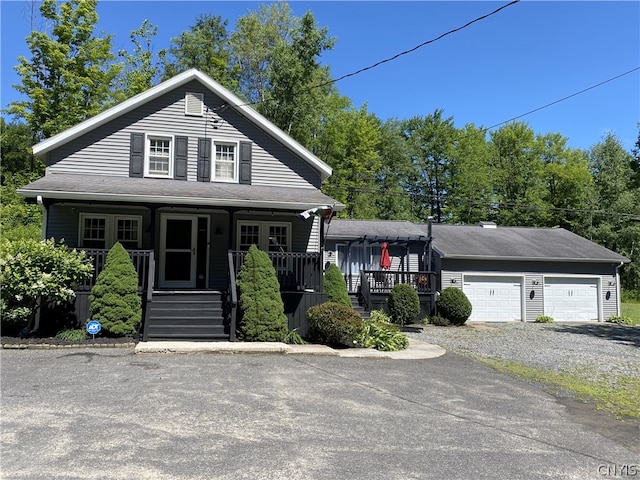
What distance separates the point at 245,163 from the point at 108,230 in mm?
4309

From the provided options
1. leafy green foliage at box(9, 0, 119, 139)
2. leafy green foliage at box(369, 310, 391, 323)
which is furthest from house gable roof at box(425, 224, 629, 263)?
leafy green foliage at box(9, 0, 119, 139)

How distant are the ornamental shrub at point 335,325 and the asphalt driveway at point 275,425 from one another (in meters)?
1.95

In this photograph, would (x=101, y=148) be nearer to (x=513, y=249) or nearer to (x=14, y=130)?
(x=513, y=249)

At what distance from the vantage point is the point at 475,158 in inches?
1462

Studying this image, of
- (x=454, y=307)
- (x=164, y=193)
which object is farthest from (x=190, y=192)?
(x=454, y=307)

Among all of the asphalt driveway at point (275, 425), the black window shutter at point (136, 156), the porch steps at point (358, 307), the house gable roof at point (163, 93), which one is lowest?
the asphalt driveway at point (275, 425)

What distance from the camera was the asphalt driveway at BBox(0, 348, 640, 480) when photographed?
13.4 feet

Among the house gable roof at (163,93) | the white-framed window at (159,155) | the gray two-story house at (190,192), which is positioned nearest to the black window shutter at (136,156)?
the gray two-story house at (190,192)

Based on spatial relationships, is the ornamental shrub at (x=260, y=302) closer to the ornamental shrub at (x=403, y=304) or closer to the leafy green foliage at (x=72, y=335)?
the leafy green foliage at (x=72, y=335)

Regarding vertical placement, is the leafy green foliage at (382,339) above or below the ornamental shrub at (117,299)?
below

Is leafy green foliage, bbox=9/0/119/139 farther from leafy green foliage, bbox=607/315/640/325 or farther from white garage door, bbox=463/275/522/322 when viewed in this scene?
leafy green foliage, bbox=607/315/640/325

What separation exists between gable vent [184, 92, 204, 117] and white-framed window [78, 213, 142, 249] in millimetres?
3544

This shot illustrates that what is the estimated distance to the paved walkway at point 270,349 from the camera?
8898 millimetres

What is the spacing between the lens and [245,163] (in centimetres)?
1410
